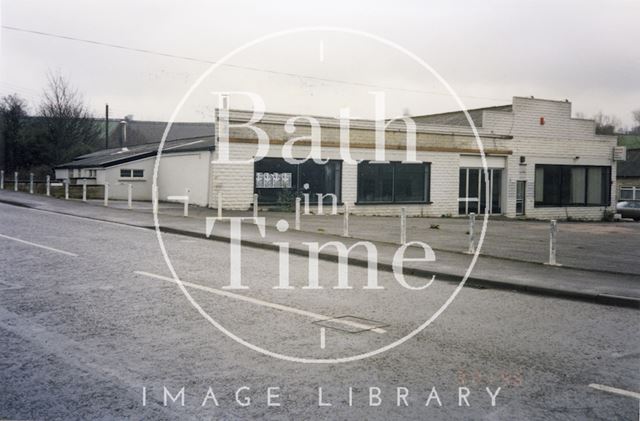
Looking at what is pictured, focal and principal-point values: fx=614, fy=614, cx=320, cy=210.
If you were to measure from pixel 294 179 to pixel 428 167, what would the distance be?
317 inches

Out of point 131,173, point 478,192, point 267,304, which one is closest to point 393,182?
point 478,192

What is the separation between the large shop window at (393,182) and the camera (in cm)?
3045

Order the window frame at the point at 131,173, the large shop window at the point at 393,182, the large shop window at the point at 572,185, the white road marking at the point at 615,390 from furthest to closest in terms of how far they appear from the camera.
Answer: the large shop window at the point at 572,185 → the window frame at the point at 131,173 → the large shop window at the point at 393,182 → the white road marking at the point at 615,390

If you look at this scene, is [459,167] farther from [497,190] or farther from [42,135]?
[42,135]

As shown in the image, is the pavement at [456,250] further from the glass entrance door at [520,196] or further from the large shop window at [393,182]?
the glass entrance door at [520,196]

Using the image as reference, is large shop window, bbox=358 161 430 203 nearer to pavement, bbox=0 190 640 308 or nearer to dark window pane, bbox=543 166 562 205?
pavement, bbox=0 190 640 308

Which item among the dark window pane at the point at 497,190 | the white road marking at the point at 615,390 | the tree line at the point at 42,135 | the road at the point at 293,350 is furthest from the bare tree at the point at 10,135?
the white road marking at the point at 615,390

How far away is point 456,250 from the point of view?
52.0ft

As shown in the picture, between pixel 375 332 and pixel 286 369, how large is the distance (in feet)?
5.64

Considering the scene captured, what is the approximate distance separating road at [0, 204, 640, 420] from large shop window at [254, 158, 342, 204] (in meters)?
16.6

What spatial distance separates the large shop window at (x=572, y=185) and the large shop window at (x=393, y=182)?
8.61m

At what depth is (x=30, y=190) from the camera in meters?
33.2

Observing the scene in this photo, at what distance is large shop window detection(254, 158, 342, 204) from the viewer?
27562mm

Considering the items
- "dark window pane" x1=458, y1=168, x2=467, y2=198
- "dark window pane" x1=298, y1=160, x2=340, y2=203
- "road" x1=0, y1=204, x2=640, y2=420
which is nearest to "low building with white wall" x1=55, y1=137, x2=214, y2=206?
"dark window pane" x1=298, y1=160, x2=340, y2=203
